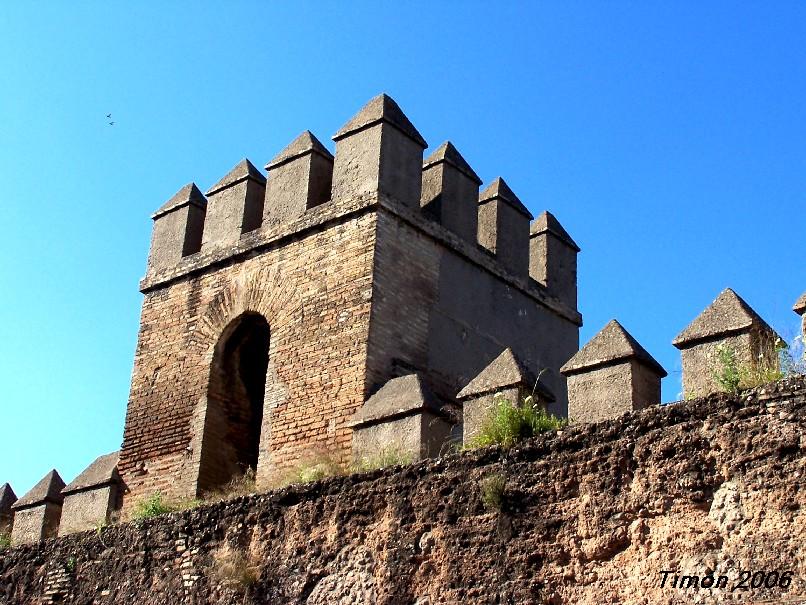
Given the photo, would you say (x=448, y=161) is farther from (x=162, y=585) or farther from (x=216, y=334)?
(x=162, y=585)

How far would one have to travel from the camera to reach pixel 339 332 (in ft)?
33.5

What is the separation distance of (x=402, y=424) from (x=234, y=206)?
3.72m

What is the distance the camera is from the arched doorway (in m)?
10.9

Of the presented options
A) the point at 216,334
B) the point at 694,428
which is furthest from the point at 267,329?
the point at 694,428

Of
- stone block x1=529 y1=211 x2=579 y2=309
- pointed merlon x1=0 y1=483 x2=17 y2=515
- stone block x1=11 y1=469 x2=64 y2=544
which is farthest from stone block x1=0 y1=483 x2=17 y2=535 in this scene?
stone block x1=529 y1=211 x2=579 y2=309

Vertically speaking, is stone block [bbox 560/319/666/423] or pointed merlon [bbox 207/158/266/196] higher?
pointed merlon [bbox 207/158/266/196]

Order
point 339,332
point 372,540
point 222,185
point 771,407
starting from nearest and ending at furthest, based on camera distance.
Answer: point 771,407, point 372,540, point 339,332, point 222,185

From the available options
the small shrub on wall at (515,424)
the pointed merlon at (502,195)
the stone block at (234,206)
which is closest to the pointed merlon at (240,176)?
the stone block at (234,206)

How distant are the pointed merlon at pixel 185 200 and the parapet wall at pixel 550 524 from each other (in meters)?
3.72

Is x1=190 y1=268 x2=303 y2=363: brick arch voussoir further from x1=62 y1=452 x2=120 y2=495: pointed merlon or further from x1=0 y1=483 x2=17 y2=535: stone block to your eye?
x1=0 y1=483 x2=17 y2=535: stone block

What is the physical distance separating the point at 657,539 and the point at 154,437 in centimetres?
568

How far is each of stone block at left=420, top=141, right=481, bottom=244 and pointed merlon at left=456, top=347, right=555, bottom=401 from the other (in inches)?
110

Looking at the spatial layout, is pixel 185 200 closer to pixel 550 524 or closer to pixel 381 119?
pixel 381 119

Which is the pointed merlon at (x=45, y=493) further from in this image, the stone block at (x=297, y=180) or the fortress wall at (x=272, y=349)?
the stone block at (x=297, y=180)
